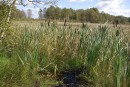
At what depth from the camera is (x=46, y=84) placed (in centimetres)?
604

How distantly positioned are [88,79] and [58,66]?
88 cm

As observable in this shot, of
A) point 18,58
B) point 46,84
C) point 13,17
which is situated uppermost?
point 13,17

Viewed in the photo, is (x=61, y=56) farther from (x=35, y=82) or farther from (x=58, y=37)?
(x=35, y=82)

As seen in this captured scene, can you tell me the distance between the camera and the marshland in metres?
5.27

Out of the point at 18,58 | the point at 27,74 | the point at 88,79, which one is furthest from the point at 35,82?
the point at 88,79

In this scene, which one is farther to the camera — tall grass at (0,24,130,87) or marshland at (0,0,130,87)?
marshland at (0,0,130,87)

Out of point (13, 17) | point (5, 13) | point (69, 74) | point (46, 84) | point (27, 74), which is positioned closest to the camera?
point (27, 74)

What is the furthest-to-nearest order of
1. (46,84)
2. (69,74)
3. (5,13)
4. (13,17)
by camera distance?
1. (13,17)
2. (5,13)
3. (69,74)
4. (46,84)

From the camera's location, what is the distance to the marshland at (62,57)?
17.3 ft

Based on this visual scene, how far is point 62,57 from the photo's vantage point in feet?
23.5

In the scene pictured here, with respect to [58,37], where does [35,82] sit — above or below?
below

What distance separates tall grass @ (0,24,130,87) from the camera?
5152 mm

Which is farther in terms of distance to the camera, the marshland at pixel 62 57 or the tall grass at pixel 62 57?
the marshland at pixel 62 57

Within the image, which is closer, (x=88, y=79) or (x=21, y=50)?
(x=88, y=79)
